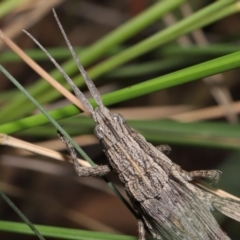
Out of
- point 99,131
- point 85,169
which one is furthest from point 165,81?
point 85,169

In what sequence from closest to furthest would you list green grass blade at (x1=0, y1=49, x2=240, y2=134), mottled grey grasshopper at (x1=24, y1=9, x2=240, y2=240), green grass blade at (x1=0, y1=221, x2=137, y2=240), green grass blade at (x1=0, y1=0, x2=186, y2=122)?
green grass blade at (x1=0, y1=49, x2=240, y2=134) < green grass blade at (x1=0, y1=221, x2=137, y2=240) < green grass blade at (x1=0, y1=0, x2=186, y2=122) < mottled grey grasshopper at (x1=24, y1=9, x2=240, y2=240)

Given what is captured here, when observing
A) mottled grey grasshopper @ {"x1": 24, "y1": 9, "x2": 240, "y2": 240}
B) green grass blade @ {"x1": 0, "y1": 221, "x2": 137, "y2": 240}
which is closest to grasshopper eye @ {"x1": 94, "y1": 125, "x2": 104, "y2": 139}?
mottled grey grasshopper @ {"x1": 24, "y1": 9, "x2": 240, "y2": 240}

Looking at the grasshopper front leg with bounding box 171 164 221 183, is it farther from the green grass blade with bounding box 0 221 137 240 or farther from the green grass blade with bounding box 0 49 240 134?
the green grass blade with bounding box 0 49 240 134

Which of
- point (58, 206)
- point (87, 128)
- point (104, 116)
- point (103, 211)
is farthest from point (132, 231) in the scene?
point (104, 116)

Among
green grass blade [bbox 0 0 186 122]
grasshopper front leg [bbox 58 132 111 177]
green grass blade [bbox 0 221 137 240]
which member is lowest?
green grass blade [bbox 0 221 137 240]

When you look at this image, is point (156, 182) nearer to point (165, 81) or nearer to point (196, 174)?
point (196, 174)

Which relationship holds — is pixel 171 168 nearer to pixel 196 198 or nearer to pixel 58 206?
pixel 196 198

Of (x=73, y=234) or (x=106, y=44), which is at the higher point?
(x=106, y=44)

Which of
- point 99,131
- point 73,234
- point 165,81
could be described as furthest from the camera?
point 99,131

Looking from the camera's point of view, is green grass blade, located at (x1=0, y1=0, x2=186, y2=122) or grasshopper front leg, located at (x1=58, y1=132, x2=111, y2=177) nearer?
→ green grass blade, located at (x1=0, y1=0, x2=186, y2=122)
